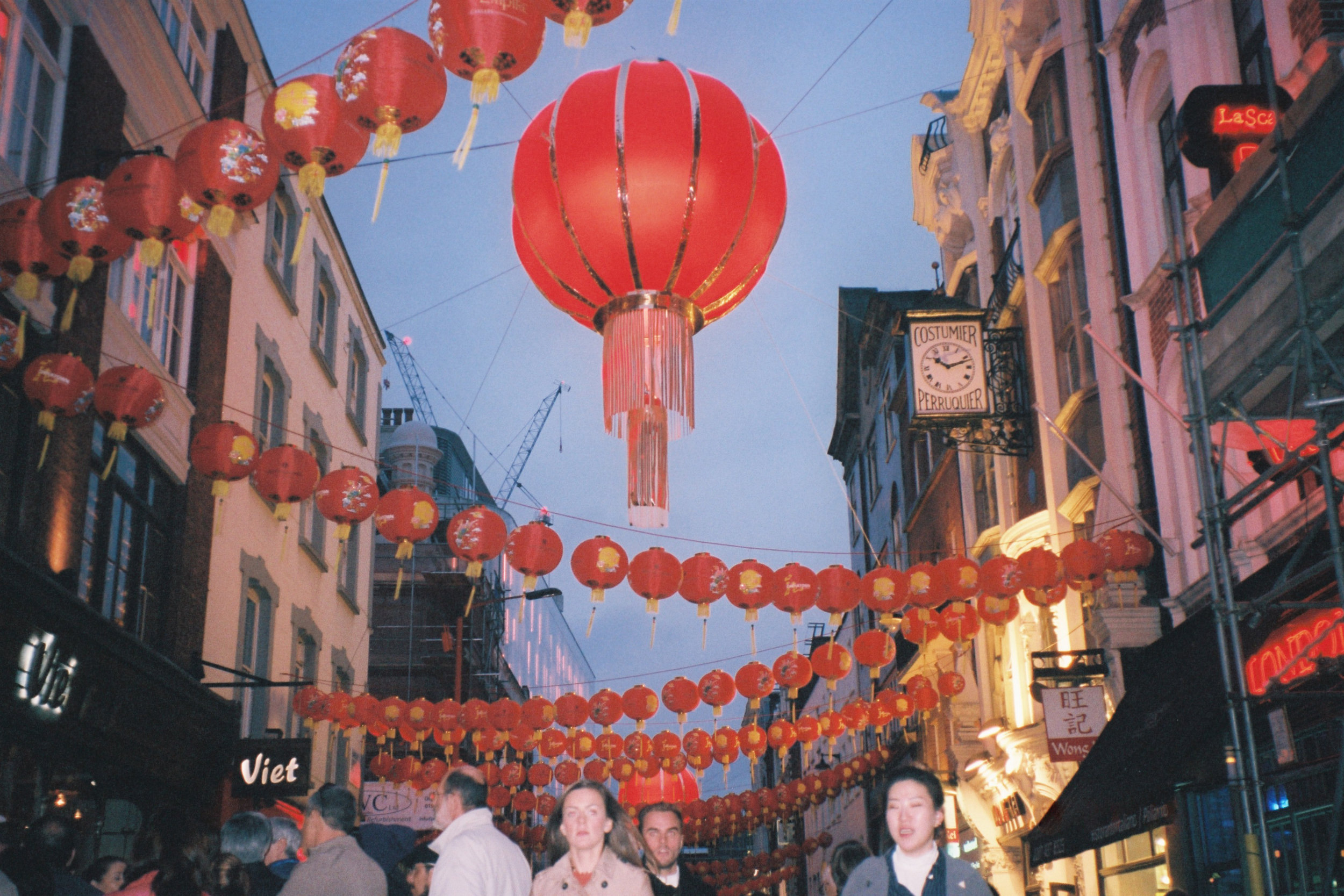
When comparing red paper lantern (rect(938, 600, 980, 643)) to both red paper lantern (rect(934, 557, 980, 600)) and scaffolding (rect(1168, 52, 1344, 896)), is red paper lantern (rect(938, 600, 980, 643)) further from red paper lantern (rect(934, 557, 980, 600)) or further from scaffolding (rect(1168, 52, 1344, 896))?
scaffolding (rect(1168, 52, 1344, 896))

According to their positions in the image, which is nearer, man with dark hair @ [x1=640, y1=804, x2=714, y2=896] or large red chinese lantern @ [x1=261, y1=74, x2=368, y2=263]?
man with dark hair @ [x1=640, y1=804, x2=714, y2=896]

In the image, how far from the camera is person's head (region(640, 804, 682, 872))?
6875 millimetres

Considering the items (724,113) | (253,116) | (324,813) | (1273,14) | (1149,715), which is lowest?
(324,813)

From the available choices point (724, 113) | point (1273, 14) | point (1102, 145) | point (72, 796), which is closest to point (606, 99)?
point (724, 113)

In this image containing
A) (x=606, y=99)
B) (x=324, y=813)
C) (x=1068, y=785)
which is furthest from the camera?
(x=1068, y=785)

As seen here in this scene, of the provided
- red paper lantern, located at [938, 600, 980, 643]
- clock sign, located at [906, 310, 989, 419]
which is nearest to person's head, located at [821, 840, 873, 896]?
red paper lantern, located at [938, 600, 980, 643]

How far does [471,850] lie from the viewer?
518 cm

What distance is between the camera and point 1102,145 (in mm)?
16734

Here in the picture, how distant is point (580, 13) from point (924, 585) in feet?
35.3

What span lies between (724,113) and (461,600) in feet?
124

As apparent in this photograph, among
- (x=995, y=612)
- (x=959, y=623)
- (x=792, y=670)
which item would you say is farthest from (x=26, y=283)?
(x=792, y=670)

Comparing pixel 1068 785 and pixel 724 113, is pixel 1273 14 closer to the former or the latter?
pixel 724 113

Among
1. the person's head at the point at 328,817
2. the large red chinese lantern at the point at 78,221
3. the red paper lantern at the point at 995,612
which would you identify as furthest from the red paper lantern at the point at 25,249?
the red paper lantern at the point at 995,612

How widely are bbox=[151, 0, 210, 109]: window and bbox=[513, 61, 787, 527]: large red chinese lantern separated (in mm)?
10413
